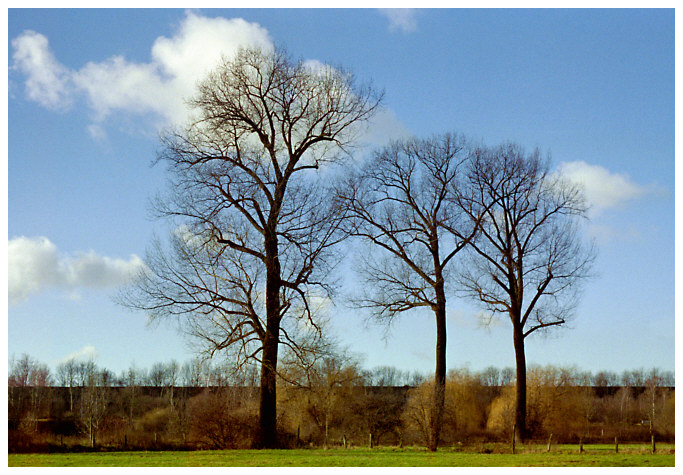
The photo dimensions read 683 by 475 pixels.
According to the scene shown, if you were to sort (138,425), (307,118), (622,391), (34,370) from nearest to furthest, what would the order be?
→ (307,118), (138,425), (34,370), (622,391)

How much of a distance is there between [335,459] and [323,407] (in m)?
10.1

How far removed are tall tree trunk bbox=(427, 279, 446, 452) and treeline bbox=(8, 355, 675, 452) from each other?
225 mm

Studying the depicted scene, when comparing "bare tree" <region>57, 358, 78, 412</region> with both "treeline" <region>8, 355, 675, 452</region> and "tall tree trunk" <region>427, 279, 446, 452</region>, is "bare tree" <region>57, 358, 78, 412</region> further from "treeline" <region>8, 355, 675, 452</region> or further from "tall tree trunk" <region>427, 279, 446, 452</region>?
"tall tree trunk" <region>427, 279, 446, 452</region>

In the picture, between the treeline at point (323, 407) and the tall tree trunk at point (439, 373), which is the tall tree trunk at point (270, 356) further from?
the tall tree trunk at point (439, 373)

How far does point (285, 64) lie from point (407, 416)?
366 inches

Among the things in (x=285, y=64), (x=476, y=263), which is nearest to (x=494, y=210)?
(x=476, y=263)

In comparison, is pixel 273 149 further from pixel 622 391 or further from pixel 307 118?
pixel 622 391

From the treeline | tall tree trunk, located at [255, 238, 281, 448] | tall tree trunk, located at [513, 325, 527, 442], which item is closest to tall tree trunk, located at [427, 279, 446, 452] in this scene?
the treeline

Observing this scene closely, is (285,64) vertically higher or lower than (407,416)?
higher

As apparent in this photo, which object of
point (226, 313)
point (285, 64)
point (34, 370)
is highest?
point (285, 64)

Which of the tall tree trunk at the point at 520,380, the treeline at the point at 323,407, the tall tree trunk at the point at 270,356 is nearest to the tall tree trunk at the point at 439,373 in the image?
the treeline at the point at 323,407

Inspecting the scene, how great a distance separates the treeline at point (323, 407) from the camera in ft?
50.7

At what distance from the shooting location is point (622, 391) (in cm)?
2598

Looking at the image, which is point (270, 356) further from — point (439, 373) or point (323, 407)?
point (323, 407)
